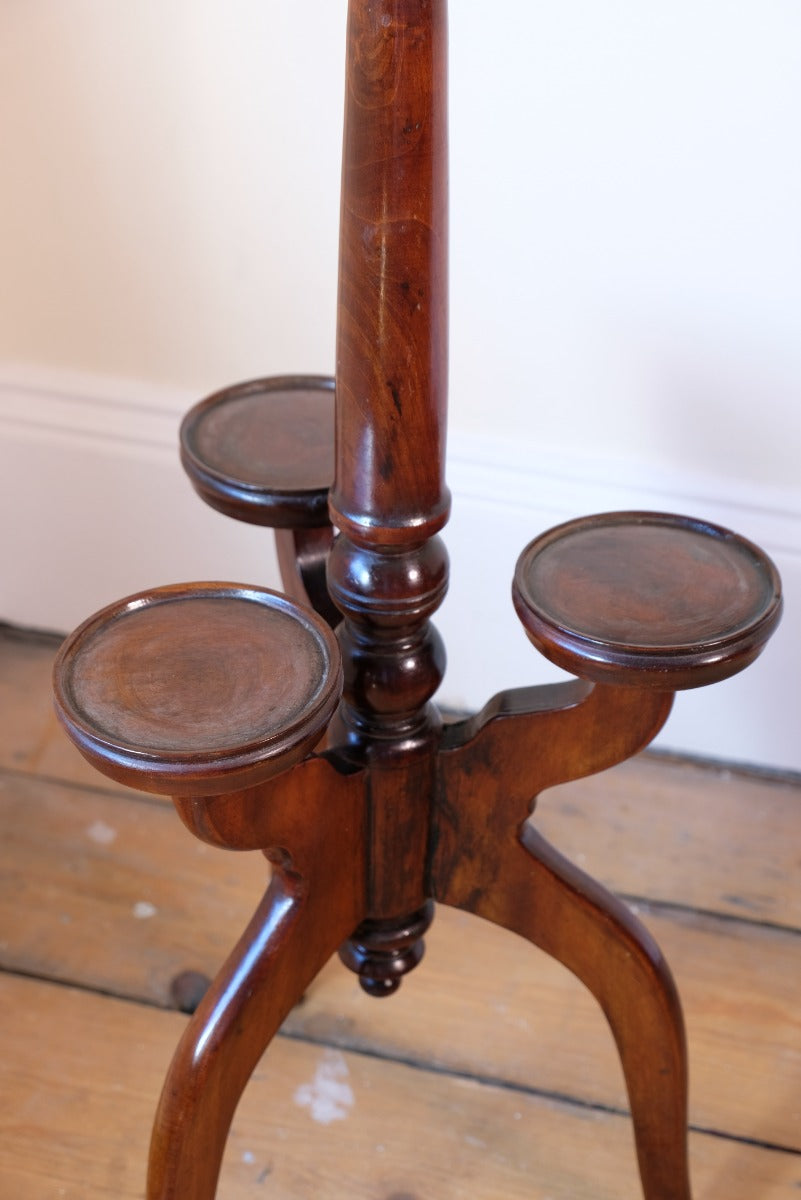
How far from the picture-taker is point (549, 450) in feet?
3.70

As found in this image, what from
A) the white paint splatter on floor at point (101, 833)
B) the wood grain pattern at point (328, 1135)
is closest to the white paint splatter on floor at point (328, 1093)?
the wood grain pattern at point (328, 1135)

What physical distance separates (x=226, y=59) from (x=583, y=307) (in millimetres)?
359

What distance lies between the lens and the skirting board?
1.12m

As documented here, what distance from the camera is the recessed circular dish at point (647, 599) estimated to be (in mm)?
628

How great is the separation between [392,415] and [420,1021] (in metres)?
0.53

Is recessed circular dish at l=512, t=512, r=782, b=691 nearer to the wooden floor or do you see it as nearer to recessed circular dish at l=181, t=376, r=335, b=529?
recessed circular dish at l=181, t=376, r=335, b=529

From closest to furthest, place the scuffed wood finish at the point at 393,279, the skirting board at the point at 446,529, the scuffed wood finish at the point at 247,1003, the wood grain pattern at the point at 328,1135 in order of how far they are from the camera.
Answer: the scuffed wood finish at the point at 393,279, the scuffed wood finish at the point at 247,1003, the wood grain pattern at the point at 328,1135, the skirting board at the point at 446,529

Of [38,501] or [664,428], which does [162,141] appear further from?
[664,428]

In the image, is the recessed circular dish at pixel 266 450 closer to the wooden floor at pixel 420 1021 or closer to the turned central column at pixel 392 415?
the turned central column at pixel 392 415

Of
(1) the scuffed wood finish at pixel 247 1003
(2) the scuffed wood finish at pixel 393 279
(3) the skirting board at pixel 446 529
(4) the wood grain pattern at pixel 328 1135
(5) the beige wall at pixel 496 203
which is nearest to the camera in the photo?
(2) the scuffed wood finish at pixel 393 279

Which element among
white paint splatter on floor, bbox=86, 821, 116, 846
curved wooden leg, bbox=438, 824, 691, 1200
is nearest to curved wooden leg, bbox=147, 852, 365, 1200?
curved wooden leg, bbox=438, 824, 691, 1200

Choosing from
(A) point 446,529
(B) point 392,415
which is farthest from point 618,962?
(A) point 446,529

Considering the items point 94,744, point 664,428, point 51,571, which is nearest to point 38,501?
point 51,571

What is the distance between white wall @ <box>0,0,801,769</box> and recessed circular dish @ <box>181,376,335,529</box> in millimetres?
257
